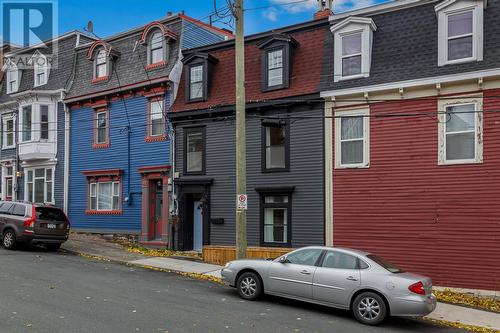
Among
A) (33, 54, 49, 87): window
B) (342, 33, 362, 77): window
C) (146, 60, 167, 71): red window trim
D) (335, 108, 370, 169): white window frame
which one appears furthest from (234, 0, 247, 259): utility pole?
(33, 54, 49, 87): window

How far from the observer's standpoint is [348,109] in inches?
620

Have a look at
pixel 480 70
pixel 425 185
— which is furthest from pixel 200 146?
pixel 480 70

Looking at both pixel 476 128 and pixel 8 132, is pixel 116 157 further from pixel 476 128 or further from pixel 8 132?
pixel 476 128

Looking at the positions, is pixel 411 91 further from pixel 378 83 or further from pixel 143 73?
pixel 143 73

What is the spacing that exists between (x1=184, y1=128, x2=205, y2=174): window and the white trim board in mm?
5246

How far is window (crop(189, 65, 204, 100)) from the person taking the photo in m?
19.0

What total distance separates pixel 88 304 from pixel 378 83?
10.3 meters

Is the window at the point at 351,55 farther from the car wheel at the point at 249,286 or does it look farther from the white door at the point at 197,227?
the car wheel at the point at 249,286

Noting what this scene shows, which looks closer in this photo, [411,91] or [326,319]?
[326,319]

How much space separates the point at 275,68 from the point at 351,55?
282 cm

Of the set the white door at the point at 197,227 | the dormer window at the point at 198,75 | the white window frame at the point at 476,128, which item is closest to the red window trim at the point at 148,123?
the dormer window at the point at 198,75

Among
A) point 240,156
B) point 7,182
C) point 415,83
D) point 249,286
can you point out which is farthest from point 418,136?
point 7,182

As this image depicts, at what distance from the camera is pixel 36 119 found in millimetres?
23578

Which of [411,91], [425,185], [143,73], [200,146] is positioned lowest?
[425,185]
